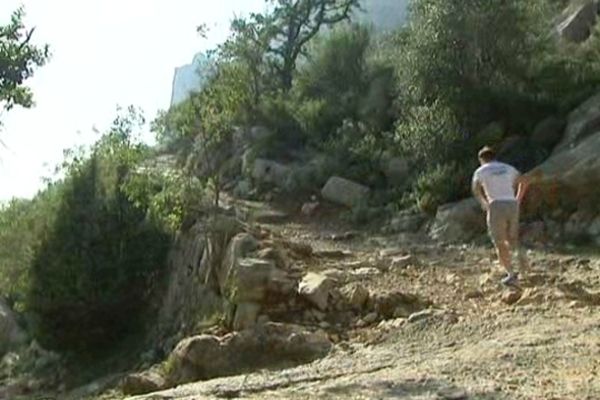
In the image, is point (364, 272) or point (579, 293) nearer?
point (579, 293)

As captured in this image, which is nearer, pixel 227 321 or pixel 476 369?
pixel 476 369

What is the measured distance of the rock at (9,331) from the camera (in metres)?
19.5

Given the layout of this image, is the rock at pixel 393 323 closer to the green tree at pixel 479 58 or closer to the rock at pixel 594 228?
the rock at pixel 594 228

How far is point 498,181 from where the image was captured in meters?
10.3

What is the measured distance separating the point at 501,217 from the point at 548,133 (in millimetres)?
7902

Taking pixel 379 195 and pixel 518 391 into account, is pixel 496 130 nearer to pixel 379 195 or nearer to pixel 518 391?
pixel 379 195

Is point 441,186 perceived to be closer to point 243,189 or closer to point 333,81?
point 243,189

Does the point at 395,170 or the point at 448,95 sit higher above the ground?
the point at 448,95

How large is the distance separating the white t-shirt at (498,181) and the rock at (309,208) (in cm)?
1067

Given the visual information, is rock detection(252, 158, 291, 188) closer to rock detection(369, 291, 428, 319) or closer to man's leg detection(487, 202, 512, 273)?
rock detection(369, 291, 428, 319)

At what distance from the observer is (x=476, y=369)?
705 centimetres

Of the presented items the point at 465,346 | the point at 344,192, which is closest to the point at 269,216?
the point at 344,192

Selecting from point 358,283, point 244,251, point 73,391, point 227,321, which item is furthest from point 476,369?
point 73,391

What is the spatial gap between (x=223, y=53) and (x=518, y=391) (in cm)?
1328
